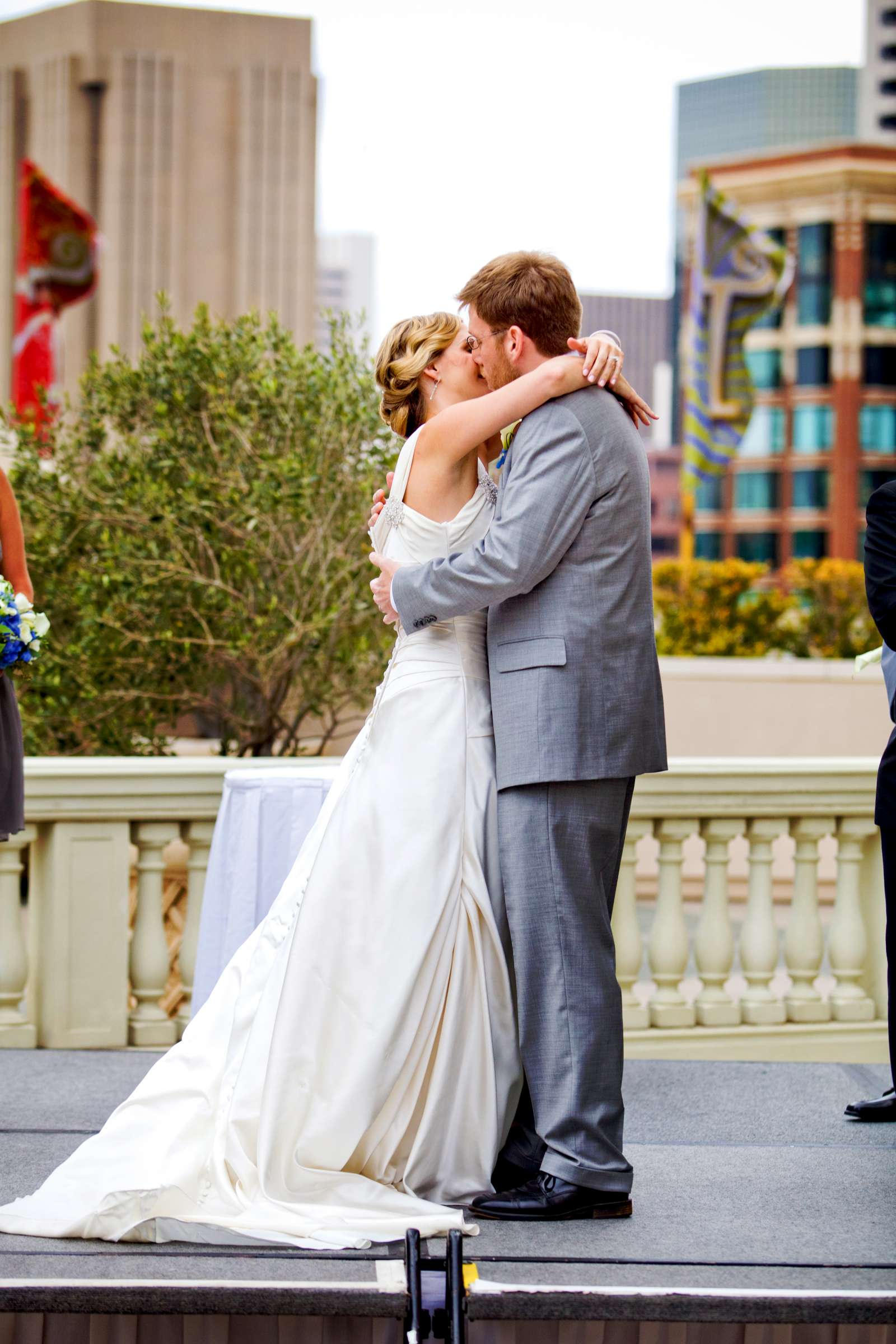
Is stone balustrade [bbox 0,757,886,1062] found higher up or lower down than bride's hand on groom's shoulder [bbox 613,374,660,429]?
lower down

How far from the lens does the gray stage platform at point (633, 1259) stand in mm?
2414

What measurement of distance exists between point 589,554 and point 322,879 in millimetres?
884

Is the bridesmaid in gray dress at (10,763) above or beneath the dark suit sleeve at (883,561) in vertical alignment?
beneath

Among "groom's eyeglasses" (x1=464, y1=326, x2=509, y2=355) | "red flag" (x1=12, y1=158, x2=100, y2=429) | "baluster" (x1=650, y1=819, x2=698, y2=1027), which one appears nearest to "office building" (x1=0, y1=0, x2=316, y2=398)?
"red flag" (x1=12, y1=158, x2=100, y2=429)

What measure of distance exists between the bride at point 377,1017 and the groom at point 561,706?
3.6 inches

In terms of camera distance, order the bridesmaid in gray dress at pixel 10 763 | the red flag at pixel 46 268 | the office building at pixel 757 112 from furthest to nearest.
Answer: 1. the office building at pixel 757 112
2. the red flag at pixel 46 268
3. the bridesmaid in gray dress at pixel 10 763

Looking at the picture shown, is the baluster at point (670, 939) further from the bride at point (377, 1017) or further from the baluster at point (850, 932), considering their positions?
the bride at point (377, 1017)

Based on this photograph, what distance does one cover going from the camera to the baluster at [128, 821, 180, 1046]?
4.48 meters

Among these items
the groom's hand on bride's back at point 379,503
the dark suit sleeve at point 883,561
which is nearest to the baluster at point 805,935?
the dark suit sleeve at point 883,561

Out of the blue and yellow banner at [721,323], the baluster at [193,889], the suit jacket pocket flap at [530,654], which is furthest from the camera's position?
the blue and yellow banner at [721,323]

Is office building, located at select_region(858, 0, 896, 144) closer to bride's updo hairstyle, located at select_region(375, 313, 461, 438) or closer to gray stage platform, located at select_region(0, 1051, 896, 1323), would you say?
bride's updo hairstyle, located at select_region(375, 313, 461, 438)

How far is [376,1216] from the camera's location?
8.91 ft

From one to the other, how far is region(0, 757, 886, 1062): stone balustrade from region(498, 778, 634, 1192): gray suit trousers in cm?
163

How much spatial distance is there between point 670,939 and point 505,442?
2.20 m
